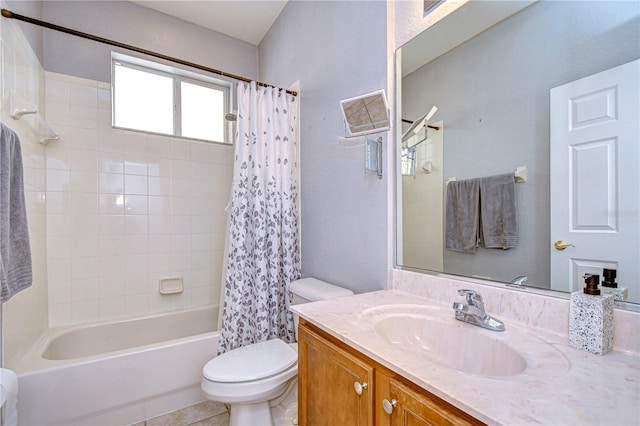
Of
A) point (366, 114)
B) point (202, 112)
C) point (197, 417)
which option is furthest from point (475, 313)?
point (202, 112)

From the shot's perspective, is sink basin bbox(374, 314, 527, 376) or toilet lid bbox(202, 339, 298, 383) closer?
sink basin bbox(374, 314, 527, 376)

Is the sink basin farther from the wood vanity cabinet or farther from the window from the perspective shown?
the window

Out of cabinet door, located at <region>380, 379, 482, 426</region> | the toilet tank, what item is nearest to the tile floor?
the toilet tank

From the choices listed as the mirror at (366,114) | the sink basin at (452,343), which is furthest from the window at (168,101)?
the sink basin at (452,343)

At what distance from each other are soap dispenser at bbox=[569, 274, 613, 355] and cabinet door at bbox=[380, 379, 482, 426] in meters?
0.42

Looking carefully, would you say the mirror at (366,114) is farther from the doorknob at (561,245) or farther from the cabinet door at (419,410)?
the cabinet door at (419,410)

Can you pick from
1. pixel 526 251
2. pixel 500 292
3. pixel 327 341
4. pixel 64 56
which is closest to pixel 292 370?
pixel 327 341

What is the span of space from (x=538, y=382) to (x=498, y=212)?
0.60 m

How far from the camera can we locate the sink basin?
78 centimetres

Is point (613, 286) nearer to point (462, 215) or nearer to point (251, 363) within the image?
point (462, 215)

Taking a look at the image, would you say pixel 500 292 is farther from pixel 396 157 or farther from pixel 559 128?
pixel 396 157

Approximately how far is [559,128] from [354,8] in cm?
121

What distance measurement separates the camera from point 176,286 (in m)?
A: 2.43

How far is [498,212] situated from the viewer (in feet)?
3.34
